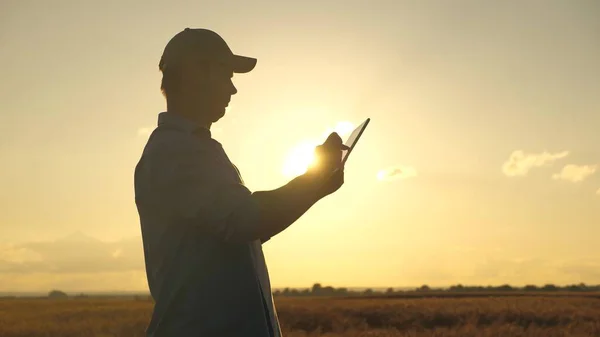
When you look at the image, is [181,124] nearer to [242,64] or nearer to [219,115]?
[219,115]

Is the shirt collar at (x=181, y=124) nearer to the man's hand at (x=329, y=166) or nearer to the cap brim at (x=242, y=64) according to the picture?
the cap brim at (x=242, y=64)

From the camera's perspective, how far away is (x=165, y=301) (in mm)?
2469

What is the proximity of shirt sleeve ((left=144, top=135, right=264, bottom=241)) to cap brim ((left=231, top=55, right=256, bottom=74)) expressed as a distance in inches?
15.7

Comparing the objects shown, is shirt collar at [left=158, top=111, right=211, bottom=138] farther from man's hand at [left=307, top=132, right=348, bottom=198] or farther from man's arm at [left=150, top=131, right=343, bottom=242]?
man's hand at [left=307, top=132, right=348, bottom=198]

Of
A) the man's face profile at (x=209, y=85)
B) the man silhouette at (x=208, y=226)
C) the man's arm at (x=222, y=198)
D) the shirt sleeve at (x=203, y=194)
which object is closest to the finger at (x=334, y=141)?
the man silhouette at (x=208, y=226)

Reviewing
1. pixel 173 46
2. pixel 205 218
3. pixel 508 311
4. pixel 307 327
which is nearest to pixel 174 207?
pixel 205 218

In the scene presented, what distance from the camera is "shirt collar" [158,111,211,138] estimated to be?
261cm

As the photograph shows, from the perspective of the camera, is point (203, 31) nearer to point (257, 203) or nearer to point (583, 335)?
point (257, 203)

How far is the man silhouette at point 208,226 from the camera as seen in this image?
2.32m

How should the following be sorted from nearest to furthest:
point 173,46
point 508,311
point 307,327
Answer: point 173,46, point 307,327, point 508,311

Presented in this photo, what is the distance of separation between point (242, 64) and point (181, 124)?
35 cm

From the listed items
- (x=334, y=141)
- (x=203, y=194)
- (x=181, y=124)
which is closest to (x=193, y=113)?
(x=181, y=124)

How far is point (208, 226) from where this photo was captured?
2.33m

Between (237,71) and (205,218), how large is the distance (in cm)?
70
